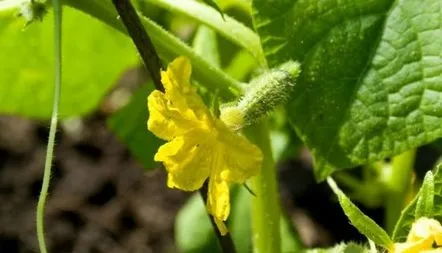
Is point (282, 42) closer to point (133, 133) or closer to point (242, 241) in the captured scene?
point (133, 133)

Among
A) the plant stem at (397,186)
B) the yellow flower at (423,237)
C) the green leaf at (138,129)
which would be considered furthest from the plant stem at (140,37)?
the plant stem at (397,186)

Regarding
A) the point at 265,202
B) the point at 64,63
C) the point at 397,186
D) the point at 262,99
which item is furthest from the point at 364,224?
the point at 64,63

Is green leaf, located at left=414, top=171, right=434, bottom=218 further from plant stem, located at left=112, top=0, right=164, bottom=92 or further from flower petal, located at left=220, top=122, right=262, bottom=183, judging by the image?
plant stem, located at left=112, top=0, right=164, bottom=92

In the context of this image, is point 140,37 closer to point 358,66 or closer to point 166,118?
point 166,118

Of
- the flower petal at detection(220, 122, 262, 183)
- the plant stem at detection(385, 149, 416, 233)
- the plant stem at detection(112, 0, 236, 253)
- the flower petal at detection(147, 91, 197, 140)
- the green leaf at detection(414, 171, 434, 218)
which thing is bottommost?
the plant stem at detection(385, 149, 416, 233)

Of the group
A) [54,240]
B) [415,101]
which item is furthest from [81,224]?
[415,101]

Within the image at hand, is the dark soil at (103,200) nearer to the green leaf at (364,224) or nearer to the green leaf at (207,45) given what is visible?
the green leaf at (207,45)

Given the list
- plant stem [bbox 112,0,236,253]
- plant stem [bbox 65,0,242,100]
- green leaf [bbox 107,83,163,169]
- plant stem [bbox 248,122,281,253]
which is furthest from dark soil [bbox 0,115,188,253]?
plant stem [bbox 112,0,236,253]
